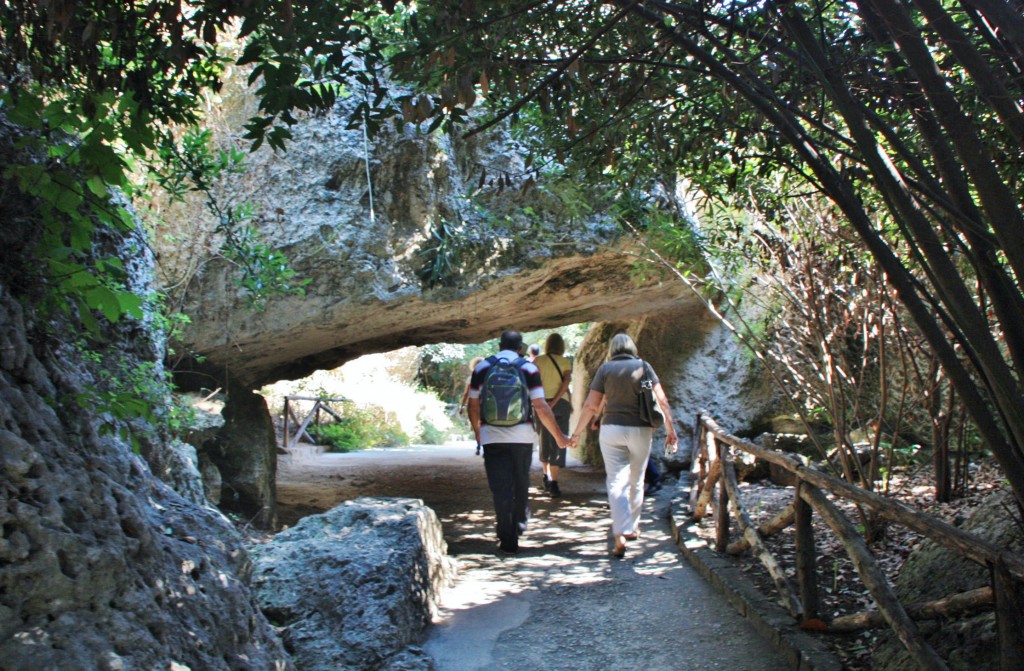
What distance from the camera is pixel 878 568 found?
3.62 m

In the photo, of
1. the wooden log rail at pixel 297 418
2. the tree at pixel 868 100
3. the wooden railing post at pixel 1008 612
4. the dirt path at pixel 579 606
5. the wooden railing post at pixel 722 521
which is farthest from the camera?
the wooden log rail at pixel 297 418

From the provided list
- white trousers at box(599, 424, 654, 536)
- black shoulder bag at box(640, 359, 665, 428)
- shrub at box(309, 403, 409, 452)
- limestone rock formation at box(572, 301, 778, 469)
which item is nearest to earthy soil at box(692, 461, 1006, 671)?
white trousers at box(599, 424, 654, 536)

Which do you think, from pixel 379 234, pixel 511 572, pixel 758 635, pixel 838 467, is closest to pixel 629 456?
pixel 511 572

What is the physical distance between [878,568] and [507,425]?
3.26 meters

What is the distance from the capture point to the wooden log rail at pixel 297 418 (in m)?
15.4

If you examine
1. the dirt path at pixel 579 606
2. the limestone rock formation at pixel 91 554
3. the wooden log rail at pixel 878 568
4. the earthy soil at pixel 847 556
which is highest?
the limestone rock formation at pixel 91 554

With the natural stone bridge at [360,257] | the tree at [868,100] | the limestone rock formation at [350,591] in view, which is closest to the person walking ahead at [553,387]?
the natural stone bridge at [360,257]

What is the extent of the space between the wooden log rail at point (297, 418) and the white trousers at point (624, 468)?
31.7ft

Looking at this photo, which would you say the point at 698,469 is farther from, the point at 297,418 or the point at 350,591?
the point at 297,418

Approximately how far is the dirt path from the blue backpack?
109 cm

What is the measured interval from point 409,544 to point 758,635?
6.48 ft

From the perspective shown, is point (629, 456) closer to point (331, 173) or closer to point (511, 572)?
point (511, 572)

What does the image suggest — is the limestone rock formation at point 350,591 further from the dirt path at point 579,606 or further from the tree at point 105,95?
the tree at point 105,95

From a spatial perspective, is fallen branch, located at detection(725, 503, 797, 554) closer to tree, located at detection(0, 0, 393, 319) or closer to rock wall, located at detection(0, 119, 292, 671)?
rock wall, located at detection(0, 119, 292, 671)
